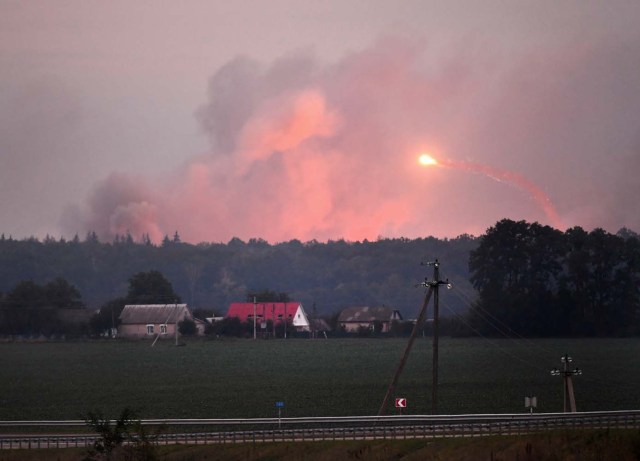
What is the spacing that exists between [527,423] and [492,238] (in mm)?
122230

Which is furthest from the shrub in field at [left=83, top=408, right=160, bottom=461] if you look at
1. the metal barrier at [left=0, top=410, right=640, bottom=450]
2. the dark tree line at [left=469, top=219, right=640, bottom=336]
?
the dark tree line at [left=469, top=219, right=640, bottom=336]

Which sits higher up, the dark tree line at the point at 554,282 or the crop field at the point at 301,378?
the dark tree line at the point at 554,282

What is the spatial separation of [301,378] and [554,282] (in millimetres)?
82924

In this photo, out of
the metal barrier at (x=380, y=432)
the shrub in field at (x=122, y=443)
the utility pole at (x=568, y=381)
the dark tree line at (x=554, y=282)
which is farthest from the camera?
the dark tree line at (x=554, y=282)

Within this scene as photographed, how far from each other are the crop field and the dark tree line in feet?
15.8

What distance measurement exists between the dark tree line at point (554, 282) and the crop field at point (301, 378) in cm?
481

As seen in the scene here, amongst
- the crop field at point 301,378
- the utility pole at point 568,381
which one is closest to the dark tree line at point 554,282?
the crop field at point 301,378

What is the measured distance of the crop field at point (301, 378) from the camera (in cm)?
9181

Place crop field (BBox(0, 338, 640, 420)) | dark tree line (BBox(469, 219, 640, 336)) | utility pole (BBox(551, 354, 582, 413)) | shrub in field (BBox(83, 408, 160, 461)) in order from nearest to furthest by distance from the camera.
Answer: shrub in field (BBox(83, 408, 160, 461)) → utility pole (BBox(551, 354, 582, 413)) → crop field (BBox(0, 338, 640, 420)) → dark tree line (BBox(469, 219, 640, 336))

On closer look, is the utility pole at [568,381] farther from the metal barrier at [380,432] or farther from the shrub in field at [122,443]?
the shrub in field at [122,443]

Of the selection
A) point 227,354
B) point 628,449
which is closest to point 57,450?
point 628,449

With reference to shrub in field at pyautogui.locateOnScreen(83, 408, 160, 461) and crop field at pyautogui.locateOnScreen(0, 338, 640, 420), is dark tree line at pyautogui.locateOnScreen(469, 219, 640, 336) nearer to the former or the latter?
crop field at pyautogui.locateOnScreen(0, 338, 640, 420)

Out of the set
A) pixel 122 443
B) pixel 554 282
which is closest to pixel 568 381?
pixel 122 443

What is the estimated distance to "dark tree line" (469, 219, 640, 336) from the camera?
175875mm
